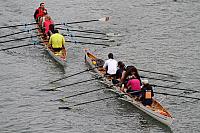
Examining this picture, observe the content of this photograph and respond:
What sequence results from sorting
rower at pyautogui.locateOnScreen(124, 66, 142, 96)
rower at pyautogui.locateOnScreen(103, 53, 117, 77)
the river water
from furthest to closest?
rower at pyautogui.locateOnScreen(103, 53, 117, 77) → rower at pyautogui.locateOnScreen(124, 66, 142, 96) → the river water

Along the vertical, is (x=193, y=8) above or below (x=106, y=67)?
above

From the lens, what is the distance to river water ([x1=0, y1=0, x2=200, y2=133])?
2333 cm

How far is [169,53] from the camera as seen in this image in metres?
31.9

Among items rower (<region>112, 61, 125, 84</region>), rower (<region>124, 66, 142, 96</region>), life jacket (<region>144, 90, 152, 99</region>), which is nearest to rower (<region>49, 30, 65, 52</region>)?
rower (<region>112, 61, 125, 84</region>)

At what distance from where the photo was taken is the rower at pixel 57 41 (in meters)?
29.9

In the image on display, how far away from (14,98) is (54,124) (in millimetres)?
3451

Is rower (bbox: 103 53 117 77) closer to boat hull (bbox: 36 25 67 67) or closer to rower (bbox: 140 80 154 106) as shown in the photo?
rower (bbox: 140 80 154 106)

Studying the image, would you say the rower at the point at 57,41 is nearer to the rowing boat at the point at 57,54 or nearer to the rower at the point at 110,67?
the rowing boat at the point at 57,54

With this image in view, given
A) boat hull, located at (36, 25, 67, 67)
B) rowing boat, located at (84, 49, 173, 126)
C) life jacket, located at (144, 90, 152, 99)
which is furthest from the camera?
boat hull, located at (36, 25, 67, 67)

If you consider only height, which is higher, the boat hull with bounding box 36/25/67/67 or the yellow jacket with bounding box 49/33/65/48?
the yellow jacket with bounding box 49/33/65/48

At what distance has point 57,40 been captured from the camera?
2991 cm

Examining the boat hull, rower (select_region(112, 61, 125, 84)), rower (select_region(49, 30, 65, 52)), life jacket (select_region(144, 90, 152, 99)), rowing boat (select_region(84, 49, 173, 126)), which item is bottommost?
rowing boat (select_region(84, 49, 173, 126))

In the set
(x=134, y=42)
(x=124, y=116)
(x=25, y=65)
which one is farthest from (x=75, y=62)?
(x=124, y=116)

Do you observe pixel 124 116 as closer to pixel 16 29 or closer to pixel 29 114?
pixel 29 114
